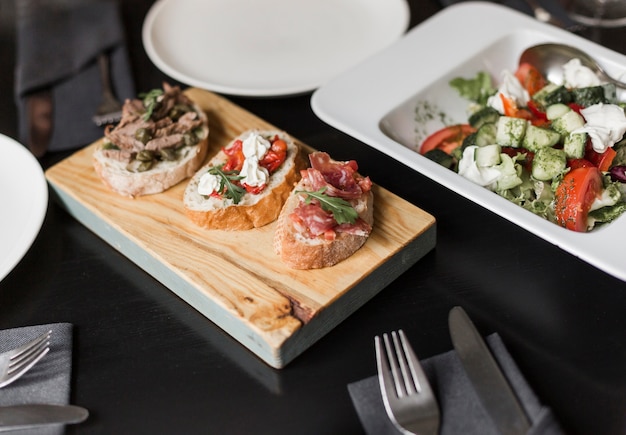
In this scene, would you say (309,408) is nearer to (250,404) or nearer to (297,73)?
(250,404)

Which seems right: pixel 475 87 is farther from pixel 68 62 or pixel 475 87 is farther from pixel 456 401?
pixel 68 62

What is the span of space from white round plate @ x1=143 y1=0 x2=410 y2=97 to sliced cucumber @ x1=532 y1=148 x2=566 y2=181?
3.12 ft

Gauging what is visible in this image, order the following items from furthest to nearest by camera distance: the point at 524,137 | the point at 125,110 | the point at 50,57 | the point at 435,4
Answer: the point at 435,4, the point at 50,57, the point at 125,110, the point at 524,137

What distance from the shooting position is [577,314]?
80.5 inches

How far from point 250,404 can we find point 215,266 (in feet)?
1.35

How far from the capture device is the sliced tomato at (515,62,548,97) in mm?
2617

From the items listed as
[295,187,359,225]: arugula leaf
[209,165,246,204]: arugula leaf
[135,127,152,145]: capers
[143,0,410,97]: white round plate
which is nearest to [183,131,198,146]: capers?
[135,127,152,145]: capers

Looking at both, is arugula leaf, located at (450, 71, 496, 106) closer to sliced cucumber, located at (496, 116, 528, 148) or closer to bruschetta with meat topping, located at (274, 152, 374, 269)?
sliced cucumber, located at (496, 116, 528, 148)

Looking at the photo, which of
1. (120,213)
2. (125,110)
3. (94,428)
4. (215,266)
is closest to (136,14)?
(125,110)

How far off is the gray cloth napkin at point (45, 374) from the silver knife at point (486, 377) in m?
1.02

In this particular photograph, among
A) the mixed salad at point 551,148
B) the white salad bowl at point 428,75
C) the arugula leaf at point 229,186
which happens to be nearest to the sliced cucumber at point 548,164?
the mixed salad at point 551,148

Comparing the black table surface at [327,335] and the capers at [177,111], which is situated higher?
the capers at [177,111]

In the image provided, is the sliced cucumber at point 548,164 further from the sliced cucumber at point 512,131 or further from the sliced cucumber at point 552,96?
the sliced cucumber at point 552,96

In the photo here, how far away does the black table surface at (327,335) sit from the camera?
1.87m
